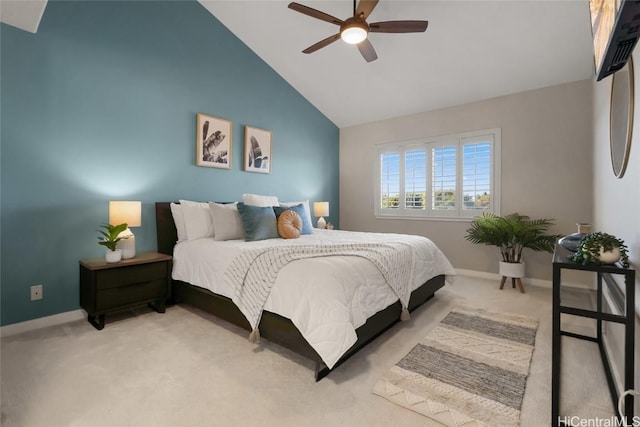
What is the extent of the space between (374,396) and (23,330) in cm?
295

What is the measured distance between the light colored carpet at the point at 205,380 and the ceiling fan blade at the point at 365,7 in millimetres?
2726

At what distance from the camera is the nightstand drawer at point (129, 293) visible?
8.46 feet

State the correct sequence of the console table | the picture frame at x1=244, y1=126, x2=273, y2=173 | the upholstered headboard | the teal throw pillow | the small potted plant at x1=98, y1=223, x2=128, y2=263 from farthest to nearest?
the picture frame at x1=244, y1=126, x2=273, y2=173 < the upholstered headboard < the teal throw pillow < the small potted plant at x1=98, y1=223, x2=128, y2=263 < the console table

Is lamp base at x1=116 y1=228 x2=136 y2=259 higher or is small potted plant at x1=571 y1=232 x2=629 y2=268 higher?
small potted plant at x1=571 y1=232 x2=629 y2=268

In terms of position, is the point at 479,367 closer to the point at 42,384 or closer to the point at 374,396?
the point at 374,396

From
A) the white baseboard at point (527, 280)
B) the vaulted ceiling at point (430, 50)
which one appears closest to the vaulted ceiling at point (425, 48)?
the vaulted ceiling at point (430, 50)

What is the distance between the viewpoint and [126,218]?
9.09 ft

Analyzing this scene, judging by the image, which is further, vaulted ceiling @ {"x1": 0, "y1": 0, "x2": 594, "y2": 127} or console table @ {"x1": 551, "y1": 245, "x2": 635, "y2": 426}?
vaulted ceiling @ {"x1": 0, "y1": 0, "x2": 594, "y2": 127}

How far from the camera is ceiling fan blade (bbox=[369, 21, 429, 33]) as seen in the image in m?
2.53

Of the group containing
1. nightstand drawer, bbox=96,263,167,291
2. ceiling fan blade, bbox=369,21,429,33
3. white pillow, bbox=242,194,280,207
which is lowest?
nightstand drawer, bbox=96,263,167,291

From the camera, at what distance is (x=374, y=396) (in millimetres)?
1685

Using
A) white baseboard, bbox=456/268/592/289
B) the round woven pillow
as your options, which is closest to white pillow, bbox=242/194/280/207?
the round woven pillow

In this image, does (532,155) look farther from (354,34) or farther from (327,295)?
(327,295)

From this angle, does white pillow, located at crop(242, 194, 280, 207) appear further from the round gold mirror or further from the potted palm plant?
the round gold mirror
